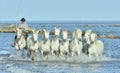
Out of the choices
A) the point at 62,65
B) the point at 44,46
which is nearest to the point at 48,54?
the point at 44,46

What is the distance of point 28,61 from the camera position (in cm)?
2836

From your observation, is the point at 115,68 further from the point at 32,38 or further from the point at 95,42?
the point at 32,38

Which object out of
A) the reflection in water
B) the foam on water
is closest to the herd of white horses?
the foam on water

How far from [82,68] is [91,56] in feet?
11.0

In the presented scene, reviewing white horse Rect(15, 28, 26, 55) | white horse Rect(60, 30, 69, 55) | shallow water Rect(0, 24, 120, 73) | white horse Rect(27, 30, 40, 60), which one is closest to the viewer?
shallow water Rect(0, 24, 120, 73)

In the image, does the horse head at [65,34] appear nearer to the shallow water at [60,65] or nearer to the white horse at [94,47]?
the shallow water at [60,65]

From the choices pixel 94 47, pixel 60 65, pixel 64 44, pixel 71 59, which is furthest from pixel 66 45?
pixel 60 65

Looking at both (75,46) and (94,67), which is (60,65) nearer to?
(75,46)

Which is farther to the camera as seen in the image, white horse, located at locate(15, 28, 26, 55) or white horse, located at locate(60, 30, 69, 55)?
white horse, located at locate(15, 28, 26, 55)

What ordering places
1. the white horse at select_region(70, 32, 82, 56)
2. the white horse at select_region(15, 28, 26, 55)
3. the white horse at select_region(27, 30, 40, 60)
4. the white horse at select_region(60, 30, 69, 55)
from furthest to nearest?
the white horse at select_region(15, 28, 26, 55) → the white horse at select_region(27, 30, 40, 60) → the white horse at select_region(60, 30, 69, 55) → the white horse at select_region(70, 32, 82, 56)

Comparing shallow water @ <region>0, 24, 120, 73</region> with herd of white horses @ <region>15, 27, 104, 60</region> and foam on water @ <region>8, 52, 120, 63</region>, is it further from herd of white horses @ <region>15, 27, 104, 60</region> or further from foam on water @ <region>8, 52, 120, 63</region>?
herd of white horses @ <region>15, 27, 104, 60</region>

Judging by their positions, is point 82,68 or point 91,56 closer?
point 82,68

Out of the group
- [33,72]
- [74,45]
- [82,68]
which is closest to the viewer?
[33,72]

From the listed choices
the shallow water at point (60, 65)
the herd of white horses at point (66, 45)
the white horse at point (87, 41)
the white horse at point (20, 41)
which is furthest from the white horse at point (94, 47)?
the white horse at point (20, 41)
